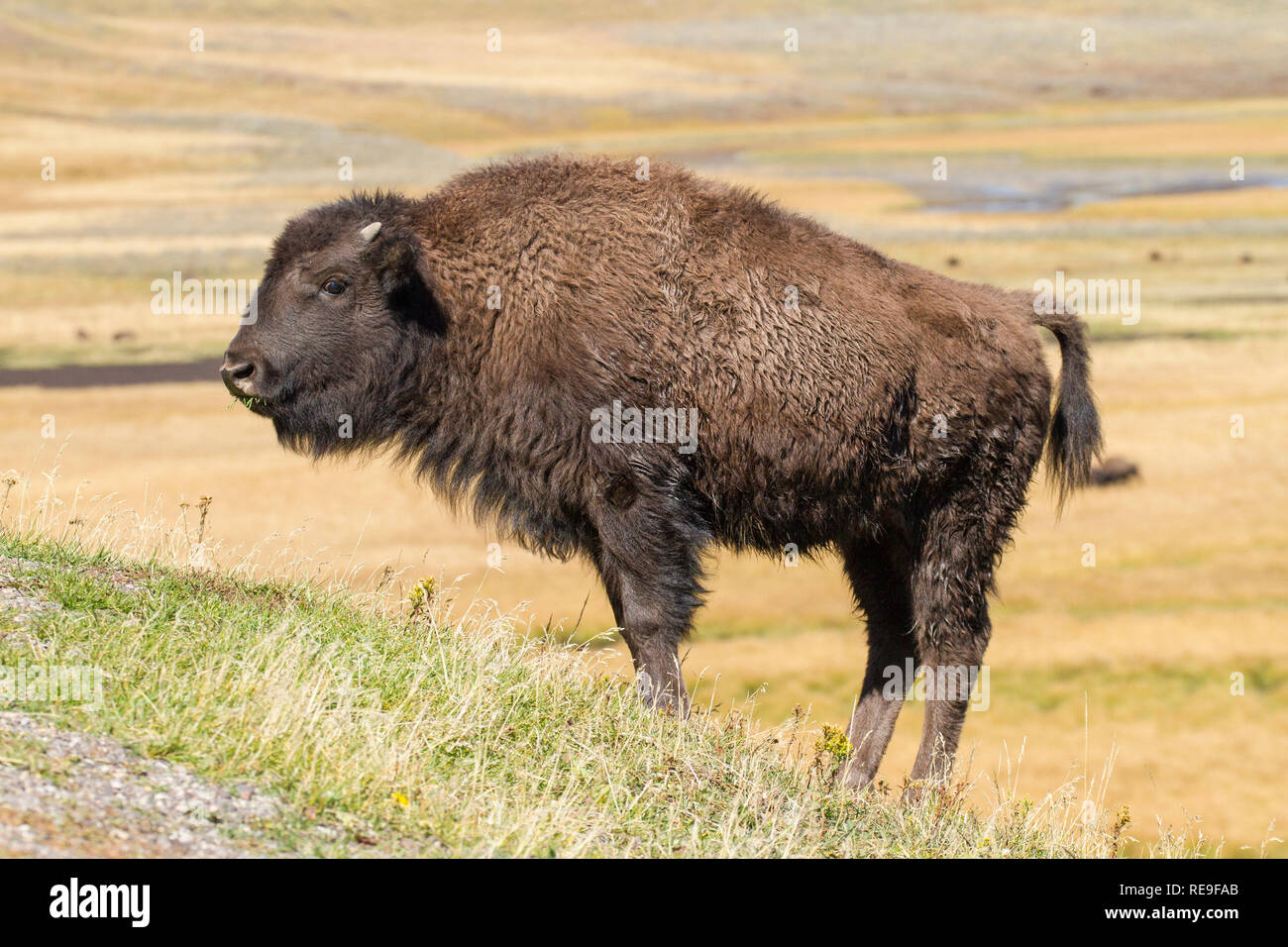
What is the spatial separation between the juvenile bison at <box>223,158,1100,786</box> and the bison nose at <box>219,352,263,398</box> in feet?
0.05

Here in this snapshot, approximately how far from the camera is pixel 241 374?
7566mm

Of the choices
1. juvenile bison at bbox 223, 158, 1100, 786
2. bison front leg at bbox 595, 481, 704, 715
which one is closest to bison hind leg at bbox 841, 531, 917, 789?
juvenile bison at bbox 223, 158, 1100, 786

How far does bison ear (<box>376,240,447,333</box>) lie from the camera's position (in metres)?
7.61

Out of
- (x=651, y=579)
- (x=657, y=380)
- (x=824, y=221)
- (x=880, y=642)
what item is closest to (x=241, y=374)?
(x=657, y=380)

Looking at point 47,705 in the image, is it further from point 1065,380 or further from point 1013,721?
point 1013,721

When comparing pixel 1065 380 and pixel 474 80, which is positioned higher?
pixel 474 80

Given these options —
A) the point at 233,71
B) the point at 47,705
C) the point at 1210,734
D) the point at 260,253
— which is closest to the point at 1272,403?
the point at 1210,734

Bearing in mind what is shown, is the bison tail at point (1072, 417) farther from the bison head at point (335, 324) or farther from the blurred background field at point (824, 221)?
the bison head at point (335, 324)

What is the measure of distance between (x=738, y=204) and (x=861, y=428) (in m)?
1.49

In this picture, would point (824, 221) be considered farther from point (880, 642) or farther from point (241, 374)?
Answer: point (241, 374)

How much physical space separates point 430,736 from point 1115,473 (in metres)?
18.6

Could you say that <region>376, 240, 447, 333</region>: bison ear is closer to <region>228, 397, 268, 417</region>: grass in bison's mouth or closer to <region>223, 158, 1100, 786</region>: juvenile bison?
<region>223, 158, 1100, 786</region>: juvenile bison

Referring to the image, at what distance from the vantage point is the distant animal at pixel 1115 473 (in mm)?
22172

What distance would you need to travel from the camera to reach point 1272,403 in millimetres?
26422
